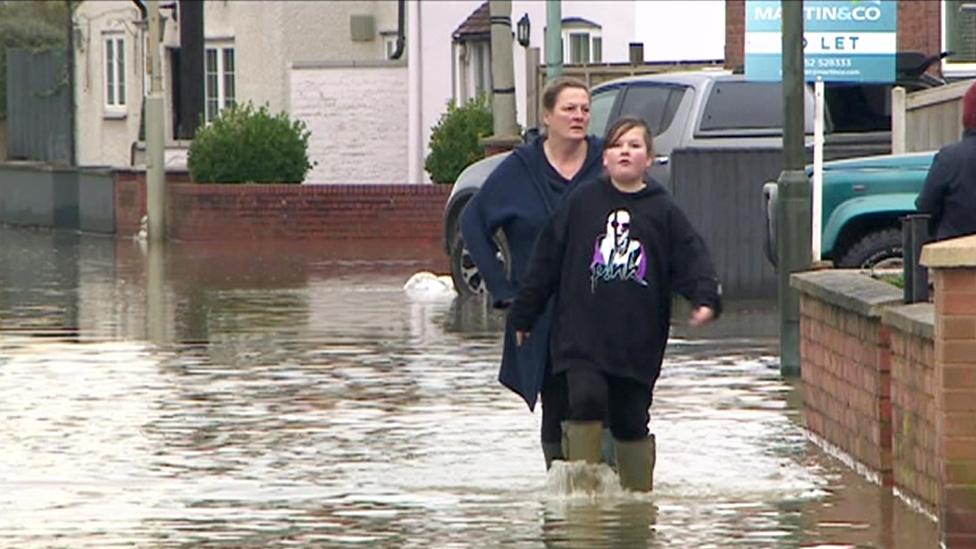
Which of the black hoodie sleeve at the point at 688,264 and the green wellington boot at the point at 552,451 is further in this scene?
the green wellington boot at the point at 552,451

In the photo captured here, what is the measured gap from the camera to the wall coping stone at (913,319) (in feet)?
33.9

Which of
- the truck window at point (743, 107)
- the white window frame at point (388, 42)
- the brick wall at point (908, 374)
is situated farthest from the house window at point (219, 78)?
the brick wall at point (908, 374)

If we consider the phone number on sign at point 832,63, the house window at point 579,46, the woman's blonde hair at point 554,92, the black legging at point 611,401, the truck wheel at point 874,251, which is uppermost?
the house window at point 579,46

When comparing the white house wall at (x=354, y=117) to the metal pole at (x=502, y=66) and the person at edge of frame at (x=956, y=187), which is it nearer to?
the metal pole at (x=502, y=66)

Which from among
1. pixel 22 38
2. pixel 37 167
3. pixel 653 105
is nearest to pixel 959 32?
pixel 653 105

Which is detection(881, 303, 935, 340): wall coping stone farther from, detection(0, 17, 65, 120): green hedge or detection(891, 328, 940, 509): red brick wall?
detection(0, 17, 65, 120): green hedge

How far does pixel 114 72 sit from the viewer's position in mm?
49156

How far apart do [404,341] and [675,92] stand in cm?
390

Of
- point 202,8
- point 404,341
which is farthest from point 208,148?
point 404,341

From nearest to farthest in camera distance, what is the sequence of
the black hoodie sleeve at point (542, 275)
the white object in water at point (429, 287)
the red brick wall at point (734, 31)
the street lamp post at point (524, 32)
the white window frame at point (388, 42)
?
the black hoodie sleeve at point (542, 275), the white object in water at point (429, 287), the red brick wall at point (734, 31), the street lamp post at point (524, 32), the white window frame at point (388, 42)

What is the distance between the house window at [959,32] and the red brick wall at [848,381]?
11.1 m

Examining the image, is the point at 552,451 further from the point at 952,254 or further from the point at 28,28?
the point at 28,28

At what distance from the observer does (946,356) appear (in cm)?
986

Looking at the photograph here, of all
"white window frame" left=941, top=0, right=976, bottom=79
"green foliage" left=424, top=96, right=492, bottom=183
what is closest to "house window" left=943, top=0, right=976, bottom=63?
"white window frame" left=941, top=0, right=976, bottom=79
